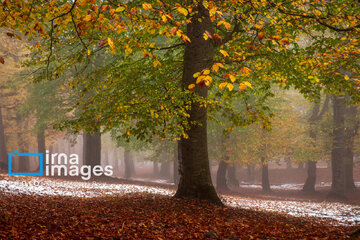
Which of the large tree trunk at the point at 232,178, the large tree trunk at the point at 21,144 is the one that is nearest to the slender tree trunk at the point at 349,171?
the large tree trunk at the point at 232,178

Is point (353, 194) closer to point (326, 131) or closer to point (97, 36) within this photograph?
point (326, 131)

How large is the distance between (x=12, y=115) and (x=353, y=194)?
2932 cm

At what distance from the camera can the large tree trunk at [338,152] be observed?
66.0 feet

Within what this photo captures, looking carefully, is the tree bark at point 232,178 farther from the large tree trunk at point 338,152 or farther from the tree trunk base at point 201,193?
the tree trunk base at point 201,193

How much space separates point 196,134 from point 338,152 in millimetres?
15388

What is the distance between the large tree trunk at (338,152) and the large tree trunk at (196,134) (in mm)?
14476

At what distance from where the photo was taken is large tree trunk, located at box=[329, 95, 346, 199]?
20125mm

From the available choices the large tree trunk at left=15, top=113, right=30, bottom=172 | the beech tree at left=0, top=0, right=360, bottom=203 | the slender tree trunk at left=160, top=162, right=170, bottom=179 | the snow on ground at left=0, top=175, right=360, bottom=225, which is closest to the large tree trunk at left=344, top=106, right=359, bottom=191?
the snow on ground at left=0, top=175, right=360, bottom=225

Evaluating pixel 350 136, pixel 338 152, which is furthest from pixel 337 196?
pixel 350 136

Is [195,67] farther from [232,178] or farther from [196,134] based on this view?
[232,178]

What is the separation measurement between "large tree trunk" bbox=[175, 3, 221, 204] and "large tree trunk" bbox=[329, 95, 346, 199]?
570 inches

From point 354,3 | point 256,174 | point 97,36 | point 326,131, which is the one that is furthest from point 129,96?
point 256,174

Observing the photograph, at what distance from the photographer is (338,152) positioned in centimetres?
2044

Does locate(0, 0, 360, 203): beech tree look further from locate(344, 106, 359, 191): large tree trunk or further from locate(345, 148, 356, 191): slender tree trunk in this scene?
locate(345, 148, 356, 191): slender tree trunk
